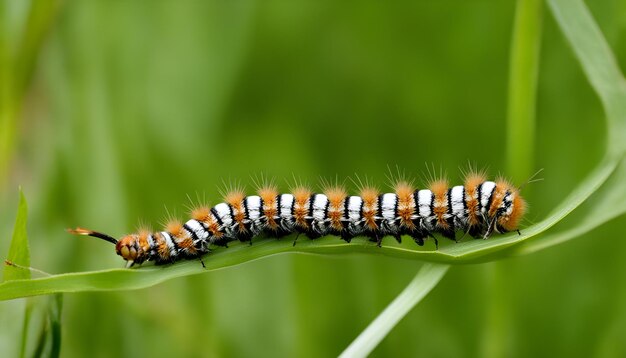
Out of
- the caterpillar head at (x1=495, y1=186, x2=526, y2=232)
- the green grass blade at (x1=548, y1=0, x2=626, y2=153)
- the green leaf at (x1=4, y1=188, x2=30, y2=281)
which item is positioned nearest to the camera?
the green leaf at (x1=4, y1=188, x2=30, y2=281)

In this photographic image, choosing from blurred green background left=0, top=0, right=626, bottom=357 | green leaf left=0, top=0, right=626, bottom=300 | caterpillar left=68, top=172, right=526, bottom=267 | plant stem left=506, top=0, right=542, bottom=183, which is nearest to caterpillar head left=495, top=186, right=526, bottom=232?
caterpillar left=68, top=172, right=526, bottom=267

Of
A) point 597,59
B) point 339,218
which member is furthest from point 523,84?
point 339,218

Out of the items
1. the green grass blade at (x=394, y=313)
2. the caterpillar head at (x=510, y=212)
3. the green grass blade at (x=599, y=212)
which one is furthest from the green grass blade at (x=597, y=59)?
the green grass blade at (x=394, y=313)

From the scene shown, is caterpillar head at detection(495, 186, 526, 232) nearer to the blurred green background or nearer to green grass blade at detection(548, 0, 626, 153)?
green grass blade at detection(548, 0, 626, 153)

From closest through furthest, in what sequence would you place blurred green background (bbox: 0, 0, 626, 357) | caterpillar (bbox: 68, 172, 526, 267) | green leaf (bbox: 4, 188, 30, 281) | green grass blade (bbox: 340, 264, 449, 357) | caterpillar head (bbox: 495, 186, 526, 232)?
green grass blade (bbox: 340, 264, 449, 357) < green leaf (bbox: 4, 188, 30, 281) < caterpillar head (bbox: 495, 186, 526, 232) < caterpillar (bbox: 68, 172, 526, 267) < blurred green background (bbox: 0, 0, 626, 357)

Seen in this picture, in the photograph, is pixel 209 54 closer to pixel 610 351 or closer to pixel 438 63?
pixel 438 63

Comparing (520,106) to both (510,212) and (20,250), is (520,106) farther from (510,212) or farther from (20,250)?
(20,250)

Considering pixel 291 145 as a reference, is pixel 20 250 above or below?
below
